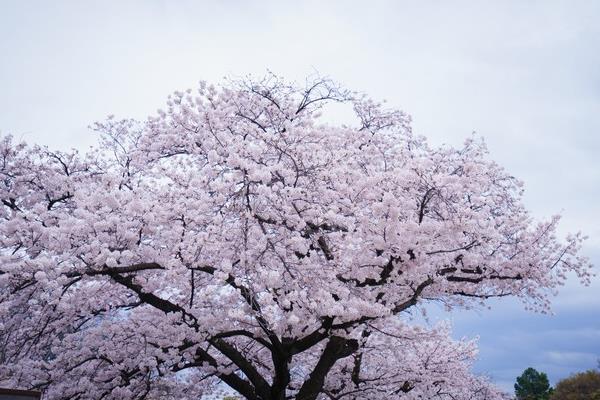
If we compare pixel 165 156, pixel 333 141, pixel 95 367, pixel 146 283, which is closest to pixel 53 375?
pixel 95 367

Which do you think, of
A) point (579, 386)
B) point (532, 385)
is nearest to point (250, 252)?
point (579, 386)

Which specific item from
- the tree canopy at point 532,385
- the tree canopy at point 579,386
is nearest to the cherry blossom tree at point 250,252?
the tree canopy at point 579,386

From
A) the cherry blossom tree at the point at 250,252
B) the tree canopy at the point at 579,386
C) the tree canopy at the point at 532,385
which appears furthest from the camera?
the tree canopy at the point at 532,385

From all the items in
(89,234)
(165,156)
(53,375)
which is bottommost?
(53,375)

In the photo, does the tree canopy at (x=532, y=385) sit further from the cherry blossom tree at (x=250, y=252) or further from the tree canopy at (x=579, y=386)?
the cherry blossom tree at (x=250, y=252)

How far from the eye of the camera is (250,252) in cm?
857

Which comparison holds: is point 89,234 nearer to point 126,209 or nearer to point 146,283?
point 126,209

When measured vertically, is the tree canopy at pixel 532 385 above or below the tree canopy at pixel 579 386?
above

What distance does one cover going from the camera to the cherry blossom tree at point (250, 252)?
28.7 ft

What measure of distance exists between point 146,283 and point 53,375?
11.8 feet

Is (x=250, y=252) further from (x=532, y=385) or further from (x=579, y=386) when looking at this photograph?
(x=532, y=385)

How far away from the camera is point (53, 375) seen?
11391 millimetres

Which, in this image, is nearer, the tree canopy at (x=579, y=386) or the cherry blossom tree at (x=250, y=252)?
the cherry blossom tree at (x=250, y=252)

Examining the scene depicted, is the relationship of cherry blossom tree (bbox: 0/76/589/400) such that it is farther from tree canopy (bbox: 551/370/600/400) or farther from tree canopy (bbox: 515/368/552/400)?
tree canopy (bbox: 515/368/552/400)
